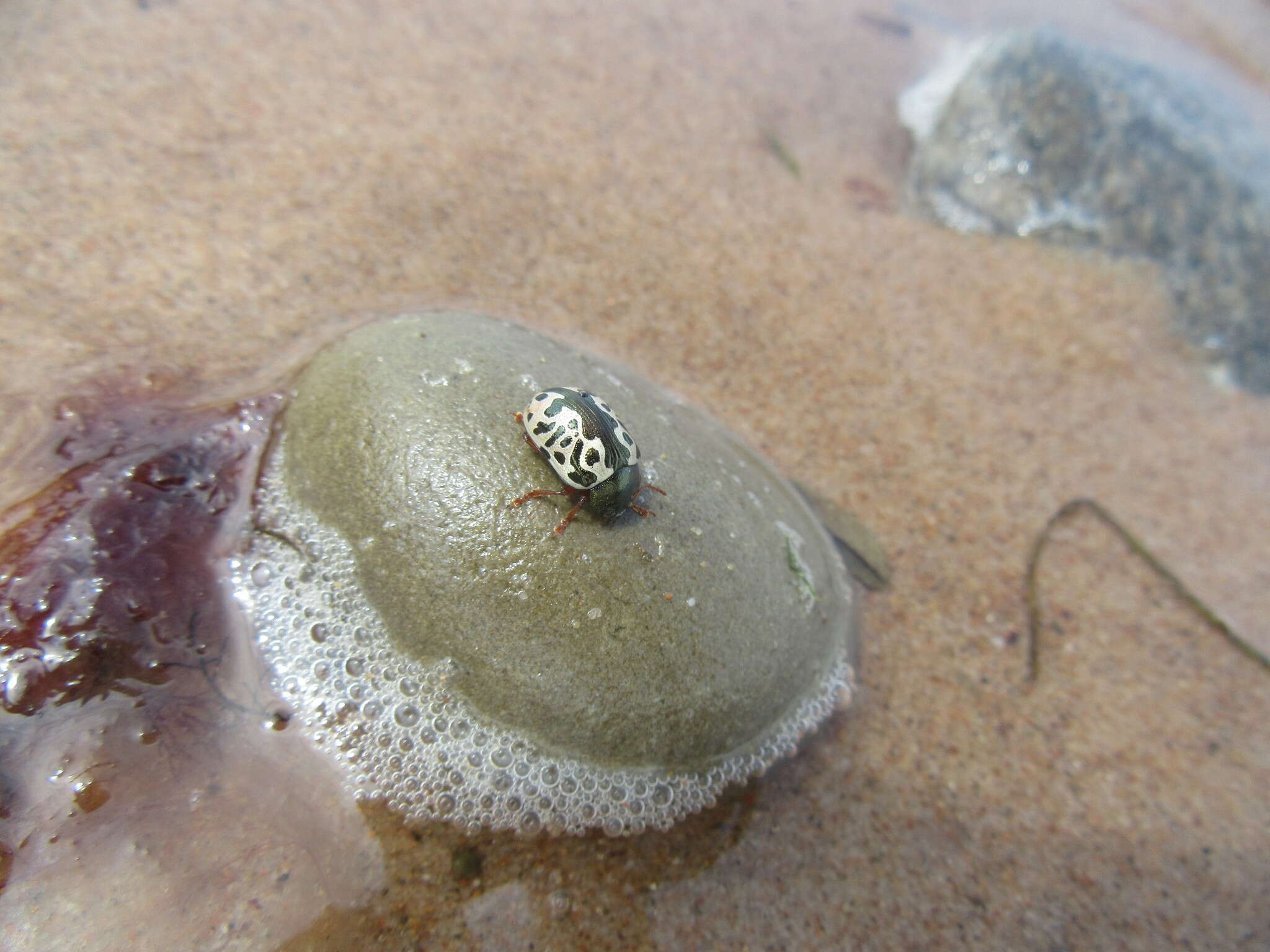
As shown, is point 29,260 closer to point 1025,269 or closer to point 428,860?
point 428,860

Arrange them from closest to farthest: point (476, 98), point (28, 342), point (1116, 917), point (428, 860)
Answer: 1. point (428, 860)
2. point (1116, 917)
3. point (28, 342)
4. point (476, 98)

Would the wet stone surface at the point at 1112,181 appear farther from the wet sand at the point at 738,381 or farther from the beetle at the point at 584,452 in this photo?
the beetle at the point at 584,452

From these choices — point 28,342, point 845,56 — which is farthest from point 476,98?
point 845,56

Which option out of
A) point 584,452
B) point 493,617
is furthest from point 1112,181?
point 493,617

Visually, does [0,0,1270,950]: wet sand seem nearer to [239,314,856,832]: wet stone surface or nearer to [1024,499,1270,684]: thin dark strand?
[1024,499,1270,684]: thin dark strand

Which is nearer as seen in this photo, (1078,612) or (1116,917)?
(1116,917)

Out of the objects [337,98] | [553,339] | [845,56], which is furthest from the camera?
[845,56]

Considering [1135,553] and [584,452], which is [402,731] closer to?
[584,452]
